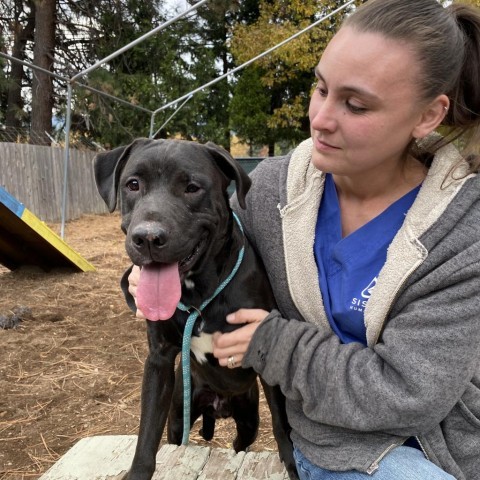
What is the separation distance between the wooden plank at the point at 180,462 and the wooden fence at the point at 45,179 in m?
10.8

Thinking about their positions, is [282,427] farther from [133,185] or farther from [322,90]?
[322,90]

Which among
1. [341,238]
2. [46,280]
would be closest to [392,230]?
[341,238]

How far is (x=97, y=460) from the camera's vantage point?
9.02 ft

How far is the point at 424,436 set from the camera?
1.96m

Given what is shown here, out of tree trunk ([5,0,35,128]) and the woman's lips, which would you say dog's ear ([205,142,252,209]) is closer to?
the woman's lips

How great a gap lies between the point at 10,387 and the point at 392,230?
10.8 feet

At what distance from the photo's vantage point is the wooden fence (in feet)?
40.7

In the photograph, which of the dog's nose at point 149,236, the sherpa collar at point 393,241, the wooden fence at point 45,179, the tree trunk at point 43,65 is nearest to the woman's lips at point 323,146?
the sherpa collar at point 393,241

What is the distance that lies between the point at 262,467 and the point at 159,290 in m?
1.19

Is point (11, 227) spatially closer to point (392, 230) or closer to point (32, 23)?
point (392, 230)

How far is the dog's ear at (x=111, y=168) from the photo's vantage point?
236 centimetres

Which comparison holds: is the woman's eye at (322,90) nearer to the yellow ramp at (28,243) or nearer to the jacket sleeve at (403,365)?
the jacket sleeve at (403,365)

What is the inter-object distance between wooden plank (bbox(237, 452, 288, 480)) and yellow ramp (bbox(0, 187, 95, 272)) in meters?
3.99

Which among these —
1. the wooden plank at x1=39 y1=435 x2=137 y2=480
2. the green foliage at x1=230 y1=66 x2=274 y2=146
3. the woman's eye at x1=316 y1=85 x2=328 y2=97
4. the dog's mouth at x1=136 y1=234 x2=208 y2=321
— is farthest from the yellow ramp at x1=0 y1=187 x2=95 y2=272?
the green foliage at x1=230 y1=66 x2=274 y2=146
